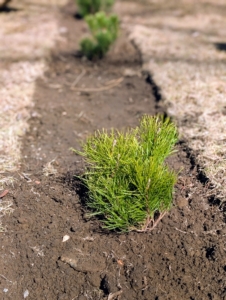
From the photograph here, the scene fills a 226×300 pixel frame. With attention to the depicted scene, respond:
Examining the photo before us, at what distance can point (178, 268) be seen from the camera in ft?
6.95

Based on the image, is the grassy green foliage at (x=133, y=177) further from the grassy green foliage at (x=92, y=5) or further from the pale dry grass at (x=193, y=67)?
the grassy green foliage at (x=92, y=5)

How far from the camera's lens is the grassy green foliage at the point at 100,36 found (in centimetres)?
492

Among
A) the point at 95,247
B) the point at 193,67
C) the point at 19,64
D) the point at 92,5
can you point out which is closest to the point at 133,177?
the point at 95,247

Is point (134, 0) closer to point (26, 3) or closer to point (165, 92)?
point (26, 3)

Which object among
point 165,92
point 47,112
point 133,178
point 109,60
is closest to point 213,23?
point 109,60

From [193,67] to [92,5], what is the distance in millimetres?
2719

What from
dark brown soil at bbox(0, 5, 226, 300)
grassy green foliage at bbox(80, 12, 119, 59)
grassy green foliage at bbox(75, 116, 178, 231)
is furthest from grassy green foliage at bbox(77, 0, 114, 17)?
grassy green foliage at bbox(75, 116, 178, 231)

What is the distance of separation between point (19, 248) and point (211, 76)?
272 cm

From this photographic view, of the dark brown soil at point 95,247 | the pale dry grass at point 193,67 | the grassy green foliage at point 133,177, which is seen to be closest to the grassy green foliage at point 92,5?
the pale dry grass at point 193,67

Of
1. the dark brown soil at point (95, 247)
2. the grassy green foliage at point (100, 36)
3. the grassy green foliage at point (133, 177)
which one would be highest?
the grassy green foliage at point (133, 177)

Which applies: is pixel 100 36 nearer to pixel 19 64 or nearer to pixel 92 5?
pixel 19 64

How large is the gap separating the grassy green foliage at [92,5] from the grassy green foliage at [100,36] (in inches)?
66.2

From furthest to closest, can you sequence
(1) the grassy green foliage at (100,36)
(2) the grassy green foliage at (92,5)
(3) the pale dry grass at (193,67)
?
(2) the grassy green foliage at (92,5)
(1) the grassy green foliage at (100,36)
(3) the pale dry grass at (193,67)

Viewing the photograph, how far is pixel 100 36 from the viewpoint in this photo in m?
4.91
